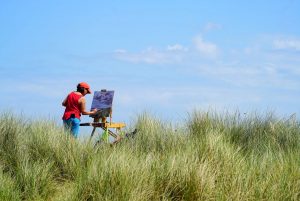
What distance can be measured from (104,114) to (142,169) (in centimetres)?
571

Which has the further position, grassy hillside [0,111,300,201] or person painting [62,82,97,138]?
person painting [62,82,97,138]

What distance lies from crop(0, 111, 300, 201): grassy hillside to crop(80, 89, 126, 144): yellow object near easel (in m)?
1.90

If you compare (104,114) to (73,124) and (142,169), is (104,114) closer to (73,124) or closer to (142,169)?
(73,124)

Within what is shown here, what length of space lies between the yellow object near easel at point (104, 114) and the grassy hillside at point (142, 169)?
1.90 meters

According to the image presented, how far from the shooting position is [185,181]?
25.9 ft

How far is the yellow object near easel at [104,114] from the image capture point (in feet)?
43.1

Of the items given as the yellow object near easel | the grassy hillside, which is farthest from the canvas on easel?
the grassy hillside

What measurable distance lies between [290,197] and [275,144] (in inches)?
127

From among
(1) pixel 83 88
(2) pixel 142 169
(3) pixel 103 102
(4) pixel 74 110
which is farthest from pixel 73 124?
(2) pixel 142 169

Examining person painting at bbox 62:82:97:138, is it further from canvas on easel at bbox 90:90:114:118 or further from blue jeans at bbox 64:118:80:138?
canvas on easel at bbox 90:90:114:118

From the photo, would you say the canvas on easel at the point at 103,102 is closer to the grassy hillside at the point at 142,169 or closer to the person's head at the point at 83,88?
the person's head at the point at 83,88

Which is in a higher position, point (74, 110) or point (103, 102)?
point (103, 102)

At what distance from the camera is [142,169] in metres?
7.88

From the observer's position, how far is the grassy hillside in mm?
7703
